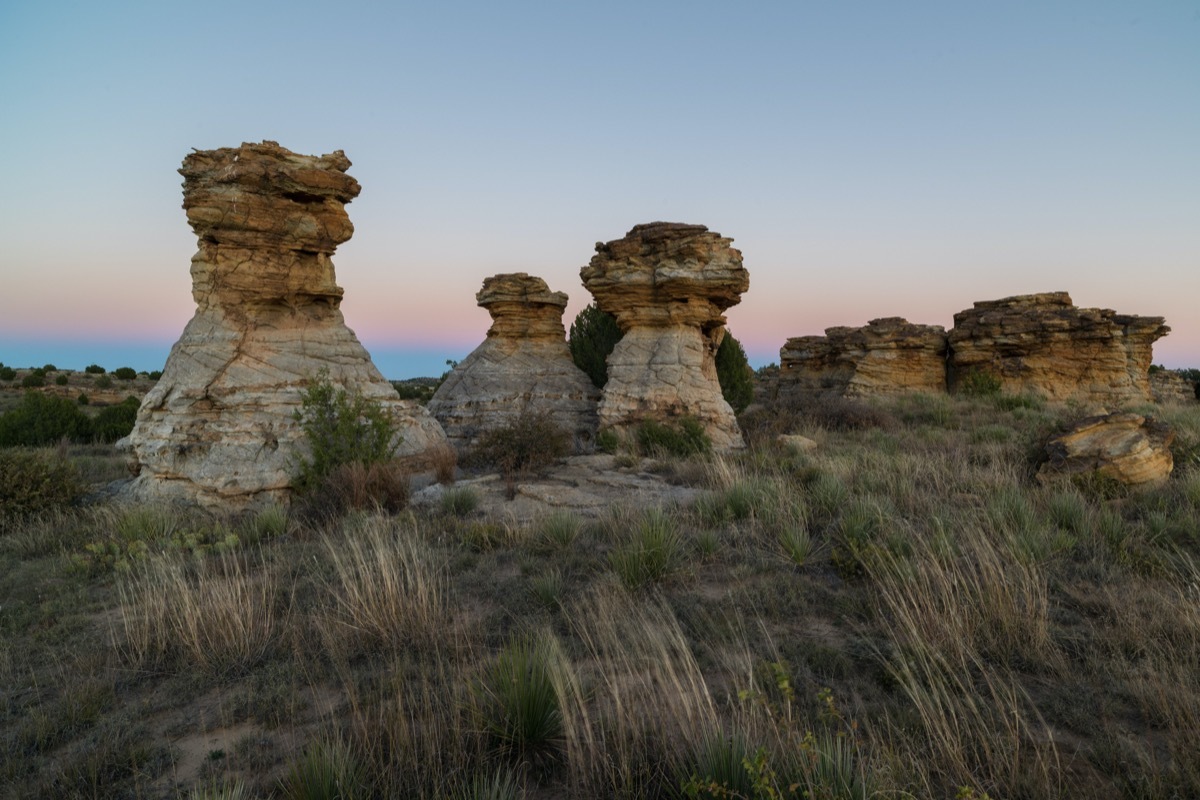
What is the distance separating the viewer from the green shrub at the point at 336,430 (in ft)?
31.0

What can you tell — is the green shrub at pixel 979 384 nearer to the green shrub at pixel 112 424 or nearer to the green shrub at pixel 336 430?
the green shrub at pixel 336 430

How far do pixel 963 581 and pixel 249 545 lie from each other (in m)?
7.36

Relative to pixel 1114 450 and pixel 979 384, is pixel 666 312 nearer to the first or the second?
pixel 1114 450

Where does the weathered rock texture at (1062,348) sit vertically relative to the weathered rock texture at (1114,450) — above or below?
above

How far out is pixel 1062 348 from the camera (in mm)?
21734

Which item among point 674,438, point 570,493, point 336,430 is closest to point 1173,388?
point 674,438

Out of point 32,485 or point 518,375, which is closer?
point 32,485

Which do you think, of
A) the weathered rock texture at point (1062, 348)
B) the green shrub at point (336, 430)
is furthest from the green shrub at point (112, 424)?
the weathered rock texture at point (1062, 348)

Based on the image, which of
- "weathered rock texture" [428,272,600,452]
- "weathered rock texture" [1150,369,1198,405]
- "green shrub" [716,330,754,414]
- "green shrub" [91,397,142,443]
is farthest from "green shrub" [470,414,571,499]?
"weathered rock texture" [1150,369,1198,405]

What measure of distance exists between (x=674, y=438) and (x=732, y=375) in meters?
6.64

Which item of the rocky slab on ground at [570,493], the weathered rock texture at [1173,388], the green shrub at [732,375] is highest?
the green shrub at [732,375]

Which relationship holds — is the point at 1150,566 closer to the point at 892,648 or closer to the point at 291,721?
the point at 892,648

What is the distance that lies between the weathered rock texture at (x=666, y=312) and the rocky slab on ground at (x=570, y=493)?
3.05 meters

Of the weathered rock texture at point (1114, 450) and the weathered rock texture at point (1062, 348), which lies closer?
the weathered rock texture at point (1114, 450)
